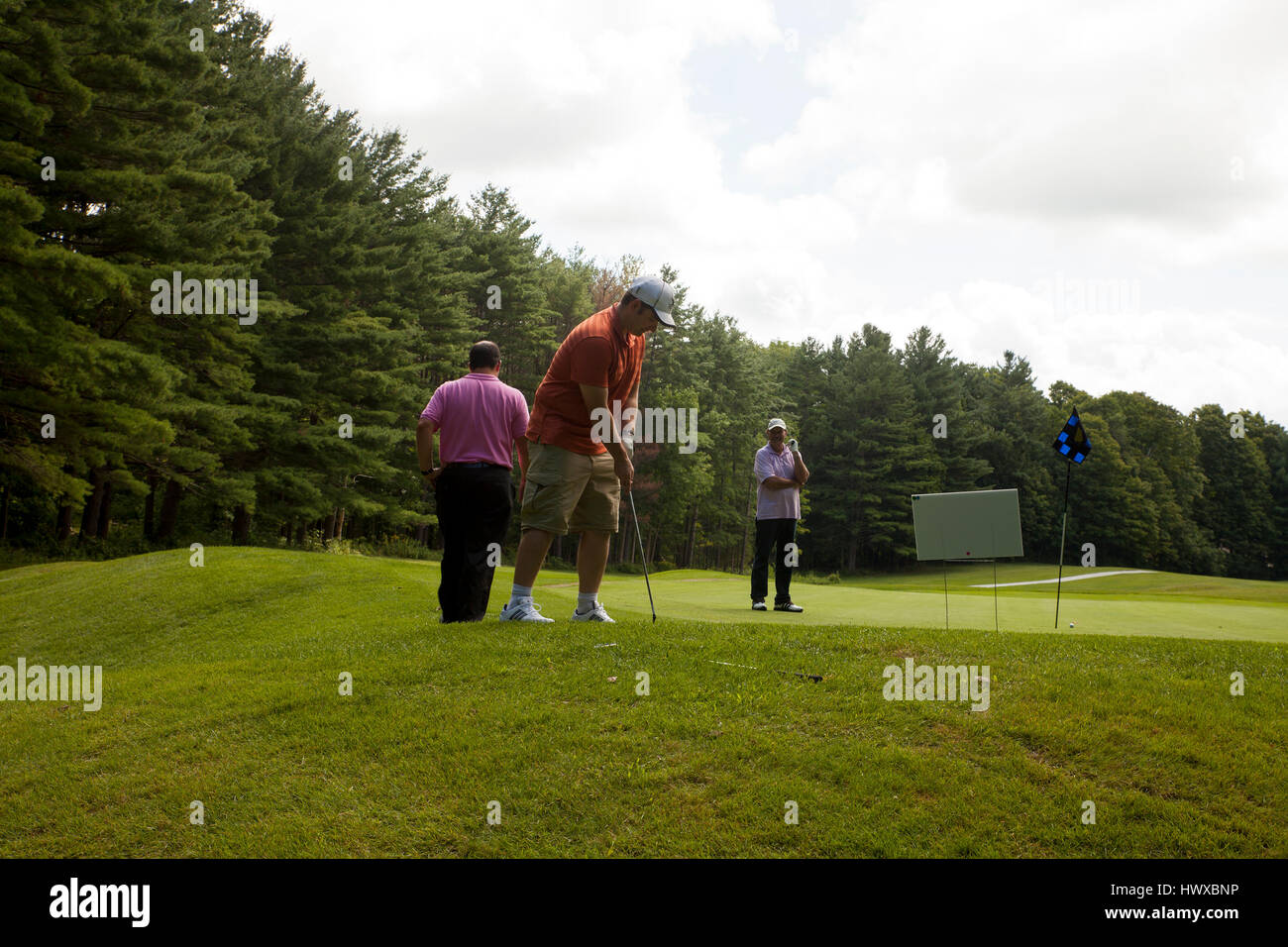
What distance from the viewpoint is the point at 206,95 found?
2500 centimetres

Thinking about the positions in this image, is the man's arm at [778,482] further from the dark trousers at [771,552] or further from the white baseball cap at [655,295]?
the white baseball cap at [655,295]

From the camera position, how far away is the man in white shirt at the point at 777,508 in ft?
32.5

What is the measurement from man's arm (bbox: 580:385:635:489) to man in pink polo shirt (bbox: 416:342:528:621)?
0.87 meters

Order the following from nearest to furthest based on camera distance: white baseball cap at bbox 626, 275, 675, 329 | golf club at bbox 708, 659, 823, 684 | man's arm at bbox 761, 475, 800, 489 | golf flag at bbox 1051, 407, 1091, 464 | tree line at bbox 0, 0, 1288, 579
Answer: golf club at bbox 708, 659, 823, 684 → white baseball cap at bbox 626, 275, 675, 329 → golf flag at bbox 1051, 407, 1091, 464 → man's arm at bbox 761, 475, 800, 489 → tree line at bbox 0, 0, 1288, 579

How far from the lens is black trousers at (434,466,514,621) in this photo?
6844 mm

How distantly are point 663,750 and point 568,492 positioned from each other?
99.4 inches

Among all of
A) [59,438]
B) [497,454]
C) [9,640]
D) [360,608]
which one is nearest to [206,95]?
[59,438]

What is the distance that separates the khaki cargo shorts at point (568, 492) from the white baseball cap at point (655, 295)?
1.26 m

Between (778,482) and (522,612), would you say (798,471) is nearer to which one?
(778,482)

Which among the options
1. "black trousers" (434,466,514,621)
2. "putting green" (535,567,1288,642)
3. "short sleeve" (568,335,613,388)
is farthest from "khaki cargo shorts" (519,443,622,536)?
"putting green" (535,567,1288,642)

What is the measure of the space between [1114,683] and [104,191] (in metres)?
21.0

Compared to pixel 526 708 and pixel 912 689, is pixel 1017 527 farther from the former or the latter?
pixel 526 708

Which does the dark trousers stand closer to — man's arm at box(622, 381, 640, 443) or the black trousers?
man's arm at box(622, 381, 640, 443)
